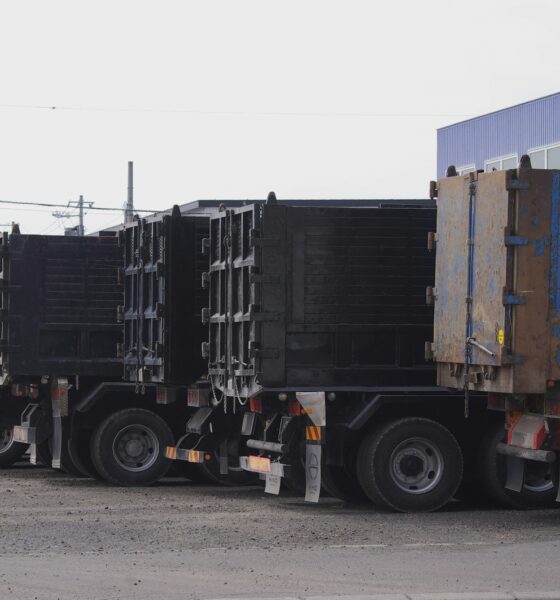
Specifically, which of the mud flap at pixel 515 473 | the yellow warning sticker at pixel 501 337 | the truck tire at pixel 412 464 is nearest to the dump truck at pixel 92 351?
the truck tire at pixel 412 464

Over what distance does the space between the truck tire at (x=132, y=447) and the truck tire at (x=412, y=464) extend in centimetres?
430

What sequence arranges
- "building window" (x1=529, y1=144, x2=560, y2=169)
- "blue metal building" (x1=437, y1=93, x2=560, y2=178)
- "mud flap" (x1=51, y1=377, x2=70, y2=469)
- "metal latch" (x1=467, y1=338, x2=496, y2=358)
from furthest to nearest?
"blue metal building" (x1=437, y1=93, x2=560, y2=178) < "building window" (x1=529, y1=144, x2=560, y2=169) < "mud flap" (x1=51, y1=377, x2=70, y2=469) < "metal latch" (x1=467, y1=338, x2=496, y2=358)

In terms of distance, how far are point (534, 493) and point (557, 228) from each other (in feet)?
11.0

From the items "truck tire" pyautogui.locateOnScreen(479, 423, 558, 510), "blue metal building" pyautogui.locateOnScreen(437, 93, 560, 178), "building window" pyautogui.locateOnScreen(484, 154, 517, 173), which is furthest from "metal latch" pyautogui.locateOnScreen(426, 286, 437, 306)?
"building window" pyautogui.locateOnScreen(484, 154, 517, 173)

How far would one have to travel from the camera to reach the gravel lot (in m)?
10.5

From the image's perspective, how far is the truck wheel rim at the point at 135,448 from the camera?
1975 cm

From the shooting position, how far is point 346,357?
16344mm

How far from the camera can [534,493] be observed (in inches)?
645

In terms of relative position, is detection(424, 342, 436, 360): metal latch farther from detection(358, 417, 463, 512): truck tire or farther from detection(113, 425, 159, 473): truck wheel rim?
detection(113, 425, 159, 473): truck wheel rim

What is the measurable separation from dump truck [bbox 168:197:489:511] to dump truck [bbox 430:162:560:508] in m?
0.74

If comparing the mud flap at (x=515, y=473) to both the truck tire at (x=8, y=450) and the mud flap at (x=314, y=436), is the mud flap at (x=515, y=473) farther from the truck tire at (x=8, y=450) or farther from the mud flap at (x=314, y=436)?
the truck tire at (x=8, y=450)

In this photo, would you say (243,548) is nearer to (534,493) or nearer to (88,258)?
(534,493)

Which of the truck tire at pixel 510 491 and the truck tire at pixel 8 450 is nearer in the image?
the truck tire at pixel 510 491

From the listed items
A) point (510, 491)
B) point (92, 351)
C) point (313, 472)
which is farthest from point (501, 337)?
point (92, 351)
